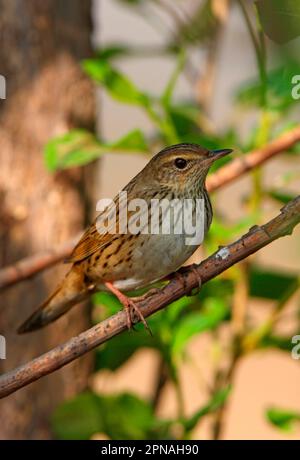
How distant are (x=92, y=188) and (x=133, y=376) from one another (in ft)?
8.13

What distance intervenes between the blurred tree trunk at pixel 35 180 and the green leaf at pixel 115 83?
0.44 meters

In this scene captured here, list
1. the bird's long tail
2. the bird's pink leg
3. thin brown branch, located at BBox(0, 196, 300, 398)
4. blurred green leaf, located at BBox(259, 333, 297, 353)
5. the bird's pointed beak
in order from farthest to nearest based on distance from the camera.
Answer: blurred green leaf, located at BBox(259, 333, 297, 353)
the bird's long tail
the bird's pointed beak
the bird's pink leg
thin brown branch, located at BBox(0, 196, 300, 398)

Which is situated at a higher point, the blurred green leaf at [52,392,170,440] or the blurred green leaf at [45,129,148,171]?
the blurred green leaf at [45,129,148,171]

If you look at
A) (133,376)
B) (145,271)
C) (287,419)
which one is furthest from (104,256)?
(133,376)

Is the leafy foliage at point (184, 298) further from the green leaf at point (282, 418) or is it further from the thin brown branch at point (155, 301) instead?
the thin brown branch at point (155, 301)

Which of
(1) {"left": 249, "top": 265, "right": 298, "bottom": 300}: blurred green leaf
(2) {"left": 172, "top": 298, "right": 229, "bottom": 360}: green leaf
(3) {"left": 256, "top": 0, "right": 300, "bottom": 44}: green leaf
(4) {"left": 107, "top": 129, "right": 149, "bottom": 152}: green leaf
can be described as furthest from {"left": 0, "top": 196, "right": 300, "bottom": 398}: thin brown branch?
(1) {"left": 249, "top": 265, "right": 298, "bottom": 300}: blurred green leaf

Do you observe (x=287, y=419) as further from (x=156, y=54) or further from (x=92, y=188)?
(x=156, y=54)

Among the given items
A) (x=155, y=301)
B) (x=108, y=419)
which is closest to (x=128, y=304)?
(x=155, y=301)

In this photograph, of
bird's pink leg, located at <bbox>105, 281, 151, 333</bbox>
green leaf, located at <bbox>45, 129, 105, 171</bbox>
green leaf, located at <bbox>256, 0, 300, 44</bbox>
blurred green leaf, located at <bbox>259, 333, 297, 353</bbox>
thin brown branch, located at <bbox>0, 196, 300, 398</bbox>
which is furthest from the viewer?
blurred green leaf, located at <bbox>259, 333, 297, 353</bbox>

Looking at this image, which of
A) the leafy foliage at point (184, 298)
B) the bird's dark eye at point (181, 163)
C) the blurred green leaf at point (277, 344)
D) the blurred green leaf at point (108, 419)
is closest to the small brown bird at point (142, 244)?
the bird's dark eye at point (181, 163)

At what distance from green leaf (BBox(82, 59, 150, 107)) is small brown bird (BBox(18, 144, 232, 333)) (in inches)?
9.1

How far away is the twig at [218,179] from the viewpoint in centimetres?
267

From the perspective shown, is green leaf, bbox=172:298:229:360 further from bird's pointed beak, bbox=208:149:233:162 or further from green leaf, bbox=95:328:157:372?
bird's pointed beak, bbox=208:149:233:162

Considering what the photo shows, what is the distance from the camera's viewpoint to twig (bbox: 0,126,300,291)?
2.67 meters
